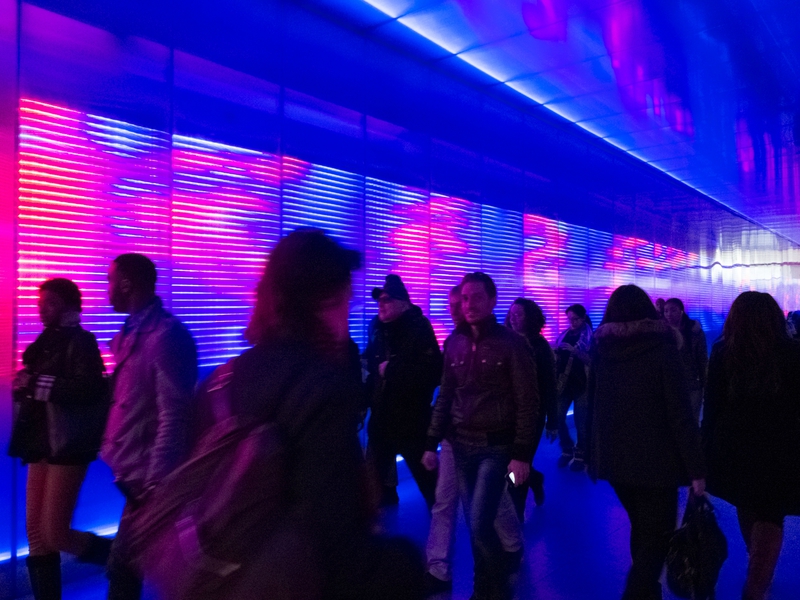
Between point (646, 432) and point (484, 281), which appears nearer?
point (646, 432)

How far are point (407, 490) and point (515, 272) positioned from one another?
11.8 feet

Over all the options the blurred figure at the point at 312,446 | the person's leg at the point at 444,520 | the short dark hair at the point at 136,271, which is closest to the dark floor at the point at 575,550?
the person's leg at the point at 444,520

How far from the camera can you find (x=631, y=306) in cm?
294

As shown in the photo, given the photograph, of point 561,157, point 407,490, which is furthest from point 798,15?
point 407,490

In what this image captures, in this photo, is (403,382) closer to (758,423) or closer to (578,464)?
(758,423)

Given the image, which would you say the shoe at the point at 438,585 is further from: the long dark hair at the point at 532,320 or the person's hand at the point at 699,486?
the long dark hair at the point at 532,320

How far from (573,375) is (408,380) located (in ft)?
11.4

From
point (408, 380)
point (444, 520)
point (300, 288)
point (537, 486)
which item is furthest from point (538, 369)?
point (300, 288)

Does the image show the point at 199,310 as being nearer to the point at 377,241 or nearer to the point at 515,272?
the point at 377,241

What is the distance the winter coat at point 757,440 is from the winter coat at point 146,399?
2.57 metres

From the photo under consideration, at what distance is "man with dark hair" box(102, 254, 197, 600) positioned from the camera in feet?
8.19

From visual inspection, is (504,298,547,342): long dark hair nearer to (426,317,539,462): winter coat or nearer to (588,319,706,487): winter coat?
(426,317,539,462): winter coat

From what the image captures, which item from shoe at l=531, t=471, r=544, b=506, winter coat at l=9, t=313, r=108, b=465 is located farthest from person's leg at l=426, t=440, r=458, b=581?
winter coat at l=9, t=313, r=108, b=465

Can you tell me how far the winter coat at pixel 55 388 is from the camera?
9.45 ft
